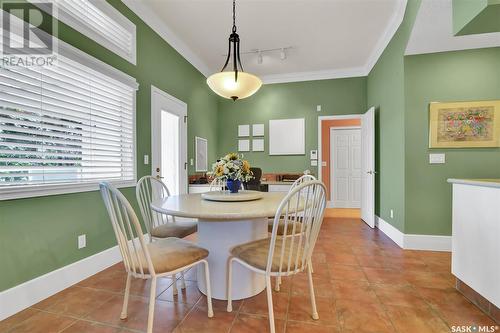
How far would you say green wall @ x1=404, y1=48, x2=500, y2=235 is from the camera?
288 centimetres

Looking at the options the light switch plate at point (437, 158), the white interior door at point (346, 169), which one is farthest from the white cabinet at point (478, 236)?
the white interior door at point (346, 169)

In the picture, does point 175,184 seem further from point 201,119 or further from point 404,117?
point 404,117

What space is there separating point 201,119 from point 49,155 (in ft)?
9.66

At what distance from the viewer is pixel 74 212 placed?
215cm

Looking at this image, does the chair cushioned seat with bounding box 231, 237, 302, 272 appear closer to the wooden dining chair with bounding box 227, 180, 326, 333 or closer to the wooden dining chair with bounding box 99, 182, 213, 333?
the wooden dining chair with bounding box 227, 180, 326, 333

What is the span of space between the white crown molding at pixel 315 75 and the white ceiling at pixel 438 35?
1.97m

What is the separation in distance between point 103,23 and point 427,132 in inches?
150

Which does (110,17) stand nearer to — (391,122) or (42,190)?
(42,190)

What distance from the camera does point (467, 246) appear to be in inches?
72.0

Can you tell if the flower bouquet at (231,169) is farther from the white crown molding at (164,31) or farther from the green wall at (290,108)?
the green wall at (290,108)

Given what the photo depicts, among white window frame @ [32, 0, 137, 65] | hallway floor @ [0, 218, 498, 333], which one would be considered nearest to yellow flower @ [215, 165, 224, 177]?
hallway floor @ [0, 218, 498, 333]

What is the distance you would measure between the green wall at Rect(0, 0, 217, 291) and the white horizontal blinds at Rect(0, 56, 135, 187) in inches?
7.1

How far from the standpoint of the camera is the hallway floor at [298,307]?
5.11ft

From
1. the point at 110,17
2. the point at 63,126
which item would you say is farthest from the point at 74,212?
the point at 110,17
